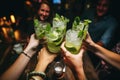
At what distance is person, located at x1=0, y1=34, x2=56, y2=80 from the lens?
5.52 feet

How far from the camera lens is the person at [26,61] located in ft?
5.52

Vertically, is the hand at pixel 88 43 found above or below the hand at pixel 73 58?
below

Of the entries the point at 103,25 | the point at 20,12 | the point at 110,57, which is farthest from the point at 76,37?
the point at 20,12

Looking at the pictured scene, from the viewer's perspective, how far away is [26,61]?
1.75m

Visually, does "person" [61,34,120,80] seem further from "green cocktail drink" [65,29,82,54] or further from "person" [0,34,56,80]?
"person" [0,34,56,80]

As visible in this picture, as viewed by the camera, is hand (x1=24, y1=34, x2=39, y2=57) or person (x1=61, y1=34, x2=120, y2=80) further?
hand (x1=24, y1=34, x2=39, y2=57)

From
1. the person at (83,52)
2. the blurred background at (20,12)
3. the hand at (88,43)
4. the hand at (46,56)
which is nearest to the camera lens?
the person at (83,52)

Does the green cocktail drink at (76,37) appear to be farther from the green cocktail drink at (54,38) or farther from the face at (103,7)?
the face at (103,7)

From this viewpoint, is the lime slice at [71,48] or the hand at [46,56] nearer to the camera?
the lime slice at [71,48]

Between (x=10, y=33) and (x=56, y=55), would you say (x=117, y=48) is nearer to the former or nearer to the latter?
(x=56, y=55)

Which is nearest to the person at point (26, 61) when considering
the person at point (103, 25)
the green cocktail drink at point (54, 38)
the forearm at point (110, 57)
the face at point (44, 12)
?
the green cocktail drink at point (54, 38)

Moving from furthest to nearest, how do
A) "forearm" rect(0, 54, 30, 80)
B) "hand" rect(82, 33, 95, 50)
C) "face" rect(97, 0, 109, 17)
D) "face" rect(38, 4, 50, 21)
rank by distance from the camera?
1. "face" rect(38, 4, 50, 21)
2. "face" rect(97, 0, 109, 17)
3. "hand" rect(82, 33, 95, 50)
4. "forearm" rect(0, 54, 30, 80)

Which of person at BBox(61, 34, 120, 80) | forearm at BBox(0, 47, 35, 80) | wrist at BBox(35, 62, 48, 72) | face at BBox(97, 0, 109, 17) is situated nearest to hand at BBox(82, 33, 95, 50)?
person at BBox(61, 34, 120, 80)

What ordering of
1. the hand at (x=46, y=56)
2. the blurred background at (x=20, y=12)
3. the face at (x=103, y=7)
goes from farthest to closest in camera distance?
1. the blurred background at (x=20, y=12)
2. the face at (x=103, y=7)
3. the hand at (x=46, y=56)
